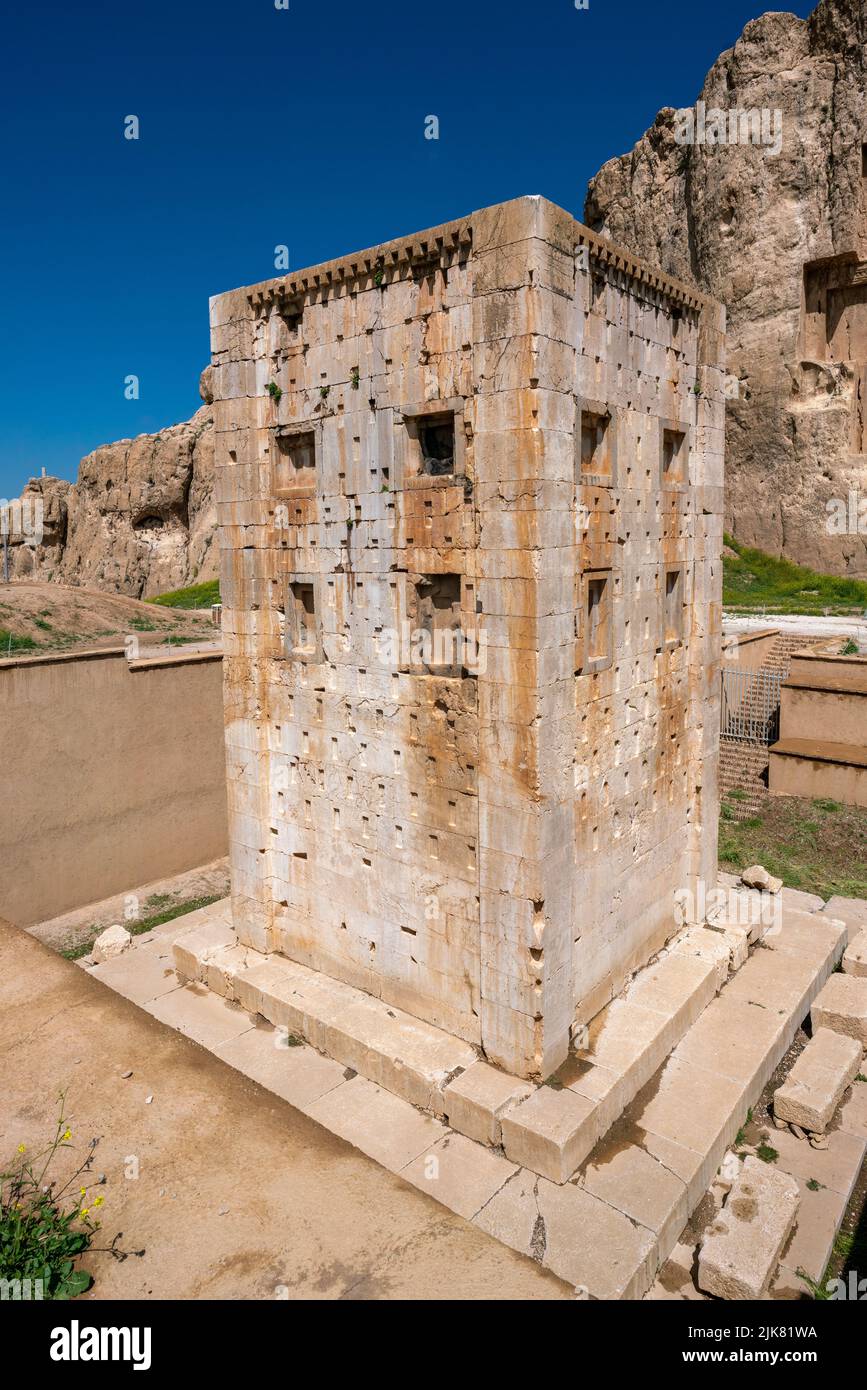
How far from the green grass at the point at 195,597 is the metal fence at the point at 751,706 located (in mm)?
24881

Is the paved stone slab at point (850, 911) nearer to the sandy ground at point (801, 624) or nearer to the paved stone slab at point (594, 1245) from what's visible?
the paved stone slab at point (594, 1245)

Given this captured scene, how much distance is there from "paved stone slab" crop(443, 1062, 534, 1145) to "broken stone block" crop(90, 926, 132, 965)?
18.5 ft

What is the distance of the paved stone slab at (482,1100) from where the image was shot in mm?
7699

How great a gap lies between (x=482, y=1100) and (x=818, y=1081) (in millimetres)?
3658

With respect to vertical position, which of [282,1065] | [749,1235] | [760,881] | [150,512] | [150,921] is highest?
[150,512]

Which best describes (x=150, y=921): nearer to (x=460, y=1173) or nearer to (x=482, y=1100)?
(x=482, y=1100)

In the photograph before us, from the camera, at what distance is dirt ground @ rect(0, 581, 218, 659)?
2236cm

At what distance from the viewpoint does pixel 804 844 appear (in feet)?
51.9

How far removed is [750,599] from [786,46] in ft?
74.3

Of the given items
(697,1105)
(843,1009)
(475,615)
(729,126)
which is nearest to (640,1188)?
(697,1105)

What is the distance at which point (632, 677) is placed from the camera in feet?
31.0
